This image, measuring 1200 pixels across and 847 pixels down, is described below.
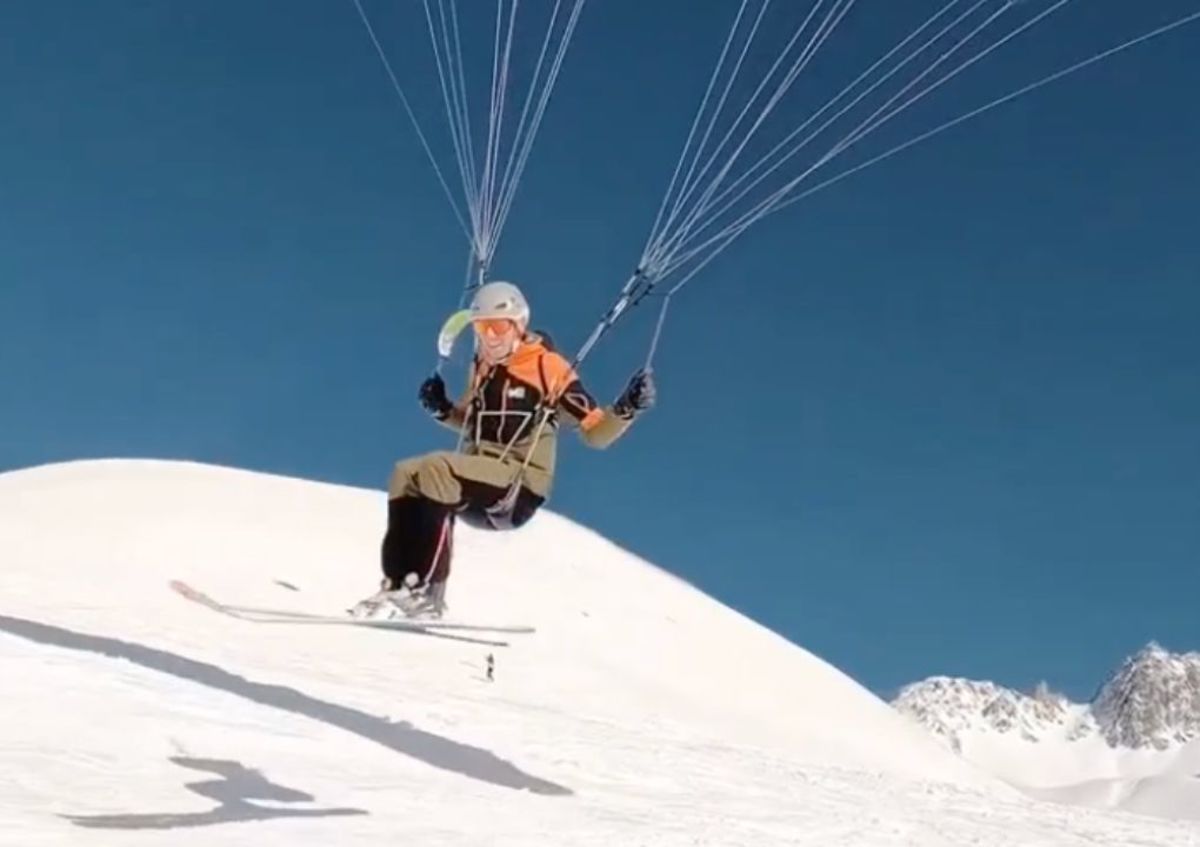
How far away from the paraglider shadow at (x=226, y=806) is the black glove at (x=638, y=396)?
9.87 feet

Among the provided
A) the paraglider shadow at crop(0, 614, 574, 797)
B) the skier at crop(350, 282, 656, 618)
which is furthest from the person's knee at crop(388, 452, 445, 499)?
the paraglider shadow at crop(0, 614, 574, 797)

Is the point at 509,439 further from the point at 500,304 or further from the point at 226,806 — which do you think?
the point at 226,806

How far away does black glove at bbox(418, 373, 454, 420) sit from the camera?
32.1ft

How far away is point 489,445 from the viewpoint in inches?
376

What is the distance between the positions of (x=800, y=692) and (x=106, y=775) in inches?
819

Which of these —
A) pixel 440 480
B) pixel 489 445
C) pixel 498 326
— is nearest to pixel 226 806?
pixel 440 480

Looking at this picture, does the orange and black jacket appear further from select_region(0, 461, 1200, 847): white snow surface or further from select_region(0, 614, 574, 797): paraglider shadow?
select_region(0, 461, 1200, 847): white snow surface

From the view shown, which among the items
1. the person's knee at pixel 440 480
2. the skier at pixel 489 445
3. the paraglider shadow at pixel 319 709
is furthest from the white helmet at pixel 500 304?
the paraglider shadow at pixel 319 709

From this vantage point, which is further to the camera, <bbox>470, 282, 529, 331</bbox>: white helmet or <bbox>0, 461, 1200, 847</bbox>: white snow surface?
<bbox>470, 282, 529, 331</bbox>: white helmet

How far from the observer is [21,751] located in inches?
268

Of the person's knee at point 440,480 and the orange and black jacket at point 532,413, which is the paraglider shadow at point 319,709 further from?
the orange and black jacket at point 532,413

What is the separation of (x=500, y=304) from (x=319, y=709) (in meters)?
2.79

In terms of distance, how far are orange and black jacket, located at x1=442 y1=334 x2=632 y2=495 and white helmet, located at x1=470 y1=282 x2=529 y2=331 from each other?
8.8 inches

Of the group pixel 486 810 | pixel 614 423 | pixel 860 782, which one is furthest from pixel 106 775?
pixel 860 782
